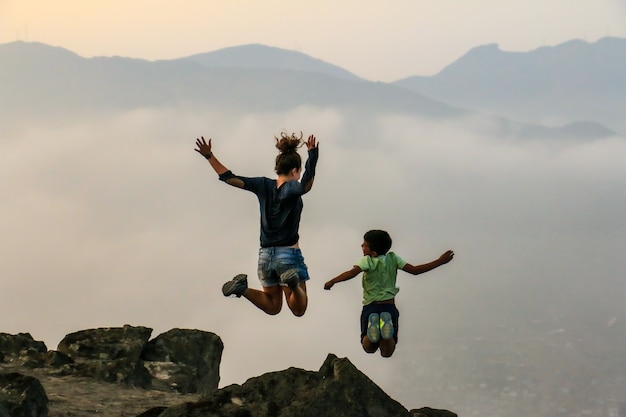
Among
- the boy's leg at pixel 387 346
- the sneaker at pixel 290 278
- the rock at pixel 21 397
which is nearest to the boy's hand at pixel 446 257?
the boy's leg at pixel 387 346

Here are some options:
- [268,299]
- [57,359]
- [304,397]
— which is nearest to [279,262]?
[268,299]

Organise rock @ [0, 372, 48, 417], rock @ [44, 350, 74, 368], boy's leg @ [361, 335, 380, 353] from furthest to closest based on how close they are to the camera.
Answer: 1. rock @ [44, 350, 74, 368]
2. boy's leg @ [361, 335, 380, 353]
3. rock @ [0, 372, 48, 417]

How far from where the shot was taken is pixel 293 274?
53.2ft

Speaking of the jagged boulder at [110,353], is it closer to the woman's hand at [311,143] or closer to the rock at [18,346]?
the rock at [18,346]

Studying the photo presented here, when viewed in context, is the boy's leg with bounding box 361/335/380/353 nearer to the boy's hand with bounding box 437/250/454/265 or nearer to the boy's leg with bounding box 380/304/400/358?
the boy's leg with bounding box 380/304/400/358

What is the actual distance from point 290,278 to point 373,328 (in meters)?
1.72

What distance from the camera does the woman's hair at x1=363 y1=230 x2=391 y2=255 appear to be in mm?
15438

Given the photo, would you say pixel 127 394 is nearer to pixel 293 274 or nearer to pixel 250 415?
Result: pixel 293 274

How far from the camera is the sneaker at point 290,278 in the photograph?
53.1 ft

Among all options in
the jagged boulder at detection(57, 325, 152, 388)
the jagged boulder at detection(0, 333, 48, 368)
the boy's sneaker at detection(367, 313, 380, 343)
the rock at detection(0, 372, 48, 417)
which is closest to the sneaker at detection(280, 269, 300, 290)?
the boy's sneaker at detection(367, 313, 380, 343)

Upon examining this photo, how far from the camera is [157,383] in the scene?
19.9 meters

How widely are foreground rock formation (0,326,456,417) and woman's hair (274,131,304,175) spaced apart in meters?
4.20

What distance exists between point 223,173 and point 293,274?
7.11 feet

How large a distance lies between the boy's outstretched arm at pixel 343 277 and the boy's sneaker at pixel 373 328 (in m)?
0.85
